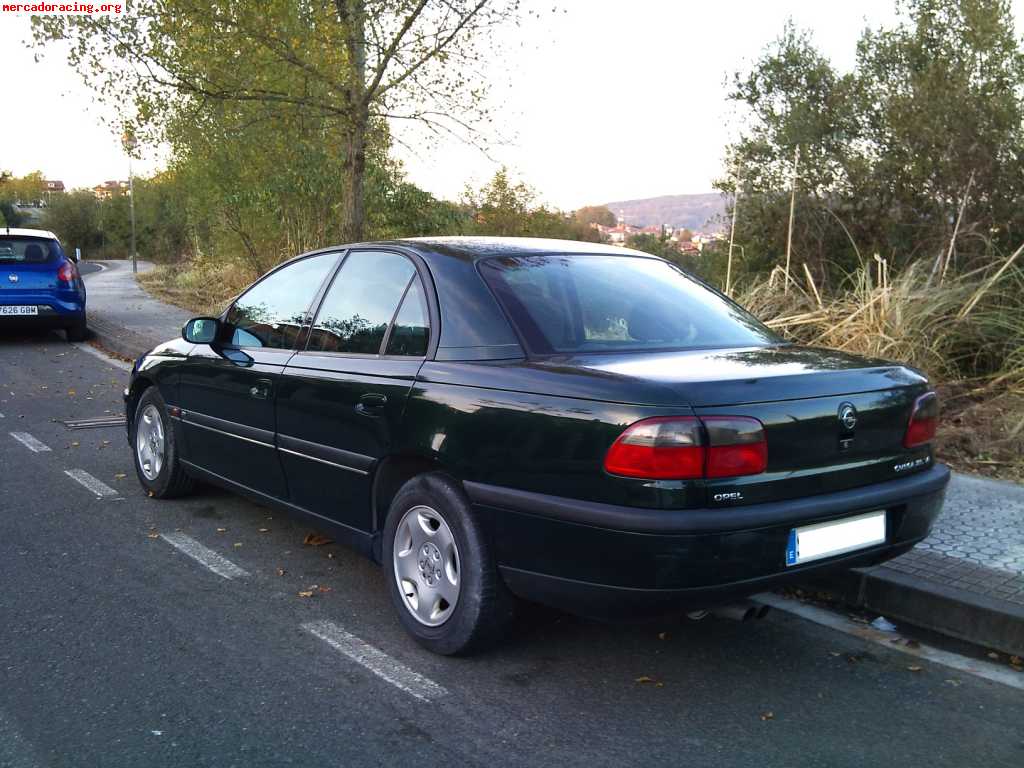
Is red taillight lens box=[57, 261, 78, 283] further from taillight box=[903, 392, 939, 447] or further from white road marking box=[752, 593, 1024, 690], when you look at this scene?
taillight box=[903, 392, 939, 447]

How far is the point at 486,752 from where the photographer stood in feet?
9.96

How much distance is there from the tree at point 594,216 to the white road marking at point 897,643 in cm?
2386

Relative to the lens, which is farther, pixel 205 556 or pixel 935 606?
pixel 205 556

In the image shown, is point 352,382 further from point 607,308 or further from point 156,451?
point 156,451

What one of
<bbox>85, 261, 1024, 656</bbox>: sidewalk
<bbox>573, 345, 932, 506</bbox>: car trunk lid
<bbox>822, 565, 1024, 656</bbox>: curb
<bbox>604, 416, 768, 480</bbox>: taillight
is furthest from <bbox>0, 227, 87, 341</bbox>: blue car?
<bbox>604, 416, 768, 480</bbox>: taillight

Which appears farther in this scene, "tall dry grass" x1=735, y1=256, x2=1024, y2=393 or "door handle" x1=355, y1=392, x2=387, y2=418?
"tall dry grass" x1=735, y1=256, x2=1024, y2=393

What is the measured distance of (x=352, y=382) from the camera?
416cm

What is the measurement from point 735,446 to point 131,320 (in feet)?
51.1

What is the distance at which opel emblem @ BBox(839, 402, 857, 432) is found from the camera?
3.42 m

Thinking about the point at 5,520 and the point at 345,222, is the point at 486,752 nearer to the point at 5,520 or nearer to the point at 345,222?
the point at 5,520

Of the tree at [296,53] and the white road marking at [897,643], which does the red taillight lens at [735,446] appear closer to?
the white road marking at [897,643]

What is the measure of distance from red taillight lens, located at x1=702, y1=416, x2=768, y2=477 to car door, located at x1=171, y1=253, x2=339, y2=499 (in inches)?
92.1

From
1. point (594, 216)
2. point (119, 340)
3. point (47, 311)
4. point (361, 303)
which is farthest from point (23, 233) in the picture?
point (594, 216)

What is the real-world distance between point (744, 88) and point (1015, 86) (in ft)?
13.1
